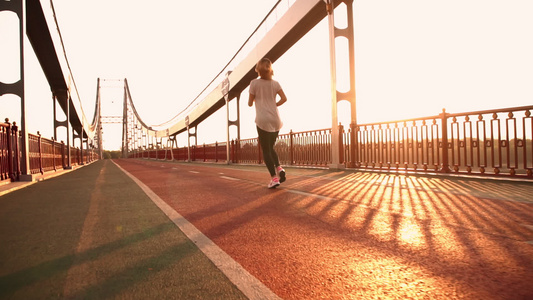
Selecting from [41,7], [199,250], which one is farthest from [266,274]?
[41,7]

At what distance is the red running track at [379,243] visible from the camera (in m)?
1.63

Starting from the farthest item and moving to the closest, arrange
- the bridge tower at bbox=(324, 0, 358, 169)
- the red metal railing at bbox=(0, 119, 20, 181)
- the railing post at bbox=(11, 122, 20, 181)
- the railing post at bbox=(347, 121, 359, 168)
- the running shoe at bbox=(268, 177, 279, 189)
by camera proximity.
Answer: the bridge tower at bbox=(324, 0, 358, 169)
the railing post at bbox=(347, 121, 359, 168)
the railing post at bbox=(11, 122, 20, 181)
the red metal railing at bbox=(0, 119, 20, 181)
the running shoe at bbox=(268, 177, 279, 189)

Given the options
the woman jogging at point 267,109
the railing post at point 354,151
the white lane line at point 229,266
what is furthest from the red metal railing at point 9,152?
the railing post at point 354,151

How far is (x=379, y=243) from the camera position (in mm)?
2359

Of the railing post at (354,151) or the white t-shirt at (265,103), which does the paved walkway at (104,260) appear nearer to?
the white t-shirt at (265,103)

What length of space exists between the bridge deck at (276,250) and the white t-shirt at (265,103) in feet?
6.12

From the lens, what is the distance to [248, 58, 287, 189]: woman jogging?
18.7 ft

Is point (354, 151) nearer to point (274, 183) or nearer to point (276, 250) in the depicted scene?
point (274, 183)

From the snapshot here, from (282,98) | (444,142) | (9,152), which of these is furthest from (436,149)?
(9,152)

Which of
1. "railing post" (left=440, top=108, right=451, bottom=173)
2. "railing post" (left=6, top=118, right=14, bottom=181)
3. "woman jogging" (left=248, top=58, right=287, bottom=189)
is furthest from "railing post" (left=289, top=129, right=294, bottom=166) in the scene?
"railing post" (left=6, top=118, right=14, bottom=181)

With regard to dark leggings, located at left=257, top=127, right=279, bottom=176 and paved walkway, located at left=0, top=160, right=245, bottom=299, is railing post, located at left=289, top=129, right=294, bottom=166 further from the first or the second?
paved walkway, located at left=0, top=160, right=245, bottom=299

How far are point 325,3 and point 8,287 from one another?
491 inches

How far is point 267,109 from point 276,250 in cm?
370

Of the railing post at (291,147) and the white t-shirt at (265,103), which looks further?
the railing post at (291,147)
